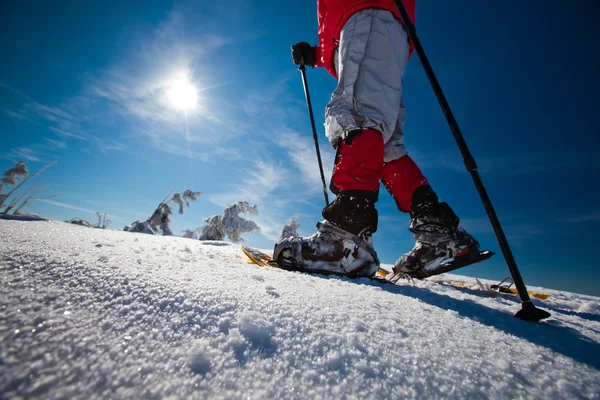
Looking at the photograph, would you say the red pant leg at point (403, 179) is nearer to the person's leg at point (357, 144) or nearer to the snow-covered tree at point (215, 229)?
the person's leg at point (357, 144)

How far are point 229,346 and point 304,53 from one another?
352 centimetres

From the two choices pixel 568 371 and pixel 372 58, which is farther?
pixel 372 58

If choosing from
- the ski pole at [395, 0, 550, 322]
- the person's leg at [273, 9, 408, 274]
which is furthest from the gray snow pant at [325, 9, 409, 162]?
the ski pole at [395, 0, 550, 322]

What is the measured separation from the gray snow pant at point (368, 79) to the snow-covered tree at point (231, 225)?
50.3 ft

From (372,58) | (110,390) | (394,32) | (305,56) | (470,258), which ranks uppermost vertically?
(305,56)

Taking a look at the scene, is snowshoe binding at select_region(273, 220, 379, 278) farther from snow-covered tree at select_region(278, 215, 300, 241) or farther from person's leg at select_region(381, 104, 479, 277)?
snow-covered tree at select_region(278, 215, 300, 241)

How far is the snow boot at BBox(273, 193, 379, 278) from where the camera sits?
1.43 meters

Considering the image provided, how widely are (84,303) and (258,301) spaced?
0.34m

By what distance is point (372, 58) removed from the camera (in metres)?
1.57

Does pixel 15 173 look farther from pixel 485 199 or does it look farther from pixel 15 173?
pixel 485 199

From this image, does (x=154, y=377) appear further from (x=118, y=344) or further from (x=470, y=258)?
(x=470, y=258)

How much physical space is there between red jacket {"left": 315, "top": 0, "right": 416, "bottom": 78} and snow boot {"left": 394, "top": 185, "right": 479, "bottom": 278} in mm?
1317

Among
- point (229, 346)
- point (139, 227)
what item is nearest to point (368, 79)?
point (229, 346)

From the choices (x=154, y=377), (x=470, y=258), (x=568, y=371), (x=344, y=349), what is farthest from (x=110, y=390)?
(x=470, y=258)
